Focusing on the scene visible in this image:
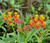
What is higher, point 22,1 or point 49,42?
point 22,1

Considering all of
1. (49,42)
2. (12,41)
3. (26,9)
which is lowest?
(49,42)

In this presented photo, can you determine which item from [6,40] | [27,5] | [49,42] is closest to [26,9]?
[27,5]

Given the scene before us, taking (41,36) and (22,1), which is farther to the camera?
(22,1)

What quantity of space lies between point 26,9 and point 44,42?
2.29ft

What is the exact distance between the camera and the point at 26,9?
2213mm

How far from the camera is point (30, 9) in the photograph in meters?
2.17

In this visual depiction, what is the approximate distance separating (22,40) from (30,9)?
2.79 ft

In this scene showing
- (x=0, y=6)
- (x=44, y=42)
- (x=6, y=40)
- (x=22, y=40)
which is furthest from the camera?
(x=0, y=6)

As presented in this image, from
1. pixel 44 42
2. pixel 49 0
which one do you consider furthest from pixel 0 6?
pixel 44 42

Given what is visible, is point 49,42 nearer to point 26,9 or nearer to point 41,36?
point 41,36

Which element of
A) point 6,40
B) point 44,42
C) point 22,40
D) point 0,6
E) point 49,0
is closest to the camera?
point 22,40

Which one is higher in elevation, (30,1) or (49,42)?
(30,1)

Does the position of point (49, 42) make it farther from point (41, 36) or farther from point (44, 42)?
point (41, 36)

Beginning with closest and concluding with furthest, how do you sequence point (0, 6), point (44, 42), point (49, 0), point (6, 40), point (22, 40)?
point (22, 40) → point (6, 40) → point (44, 42) → point (49, 0) → point (0, 6)
